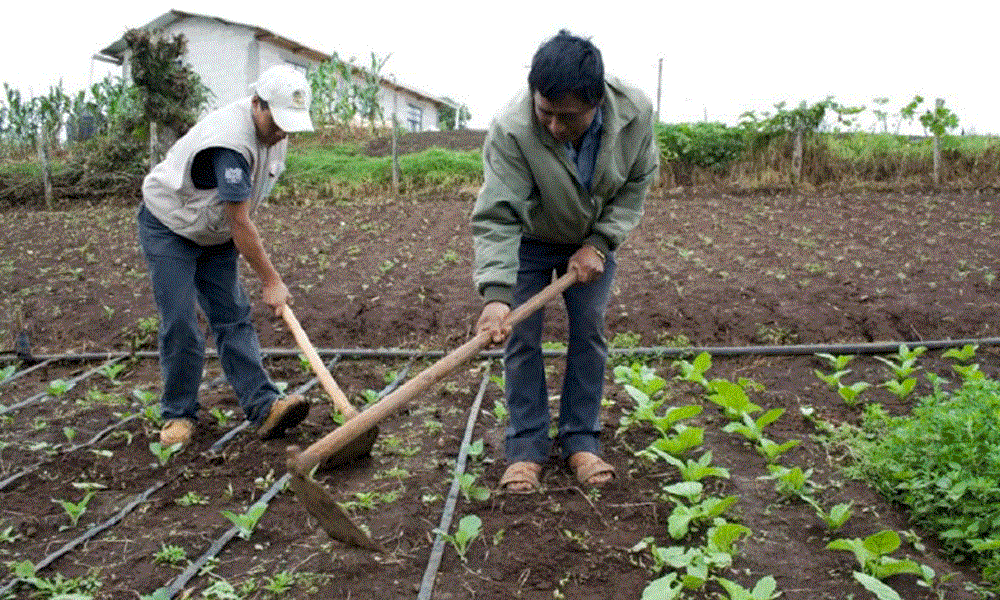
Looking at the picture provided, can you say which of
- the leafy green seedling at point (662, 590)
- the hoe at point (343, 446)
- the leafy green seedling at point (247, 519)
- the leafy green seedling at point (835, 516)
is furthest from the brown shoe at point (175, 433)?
the leafy green seedling at point (835, 516)

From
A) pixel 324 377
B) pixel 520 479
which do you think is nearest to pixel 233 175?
pixel 324 377

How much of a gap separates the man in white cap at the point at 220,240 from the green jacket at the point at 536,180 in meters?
0.86

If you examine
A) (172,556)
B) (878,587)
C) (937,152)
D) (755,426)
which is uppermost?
(937,152)

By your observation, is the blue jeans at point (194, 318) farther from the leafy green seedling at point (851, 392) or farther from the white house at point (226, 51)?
the white house at point (226, 51)

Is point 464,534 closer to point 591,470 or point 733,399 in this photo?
point 591,470

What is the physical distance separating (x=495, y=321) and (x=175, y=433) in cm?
167

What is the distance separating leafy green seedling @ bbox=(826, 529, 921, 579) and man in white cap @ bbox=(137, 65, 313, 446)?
205 cm

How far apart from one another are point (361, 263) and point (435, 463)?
13.5 feet

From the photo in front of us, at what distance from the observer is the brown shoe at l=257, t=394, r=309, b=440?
3367 mm

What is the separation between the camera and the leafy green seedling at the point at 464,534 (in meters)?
2.44

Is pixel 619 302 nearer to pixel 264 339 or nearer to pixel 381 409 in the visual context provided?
pixel 264 339

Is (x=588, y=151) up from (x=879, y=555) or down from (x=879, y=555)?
up

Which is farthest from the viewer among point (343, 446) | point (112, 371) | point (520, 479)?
point (112, 371)

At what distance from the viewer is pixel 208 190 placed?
3172 millimetres
